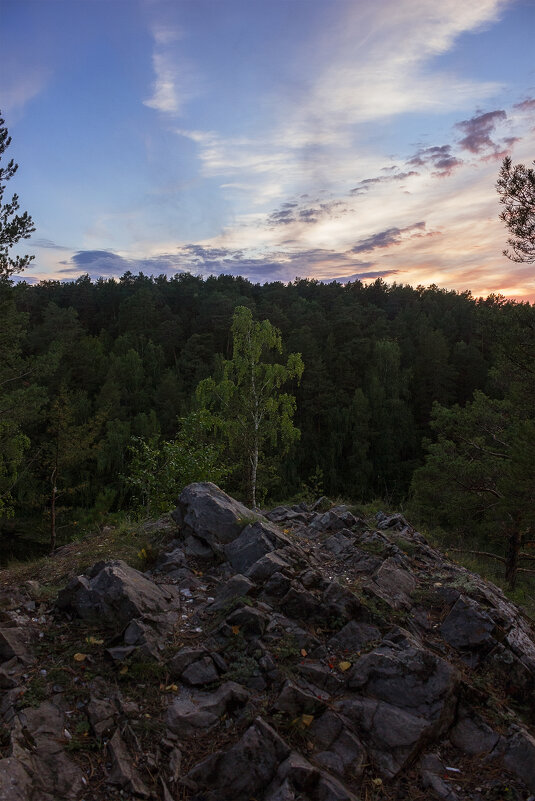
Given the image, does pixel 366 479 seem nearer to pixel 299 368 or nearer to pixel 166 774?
pixel 299 368

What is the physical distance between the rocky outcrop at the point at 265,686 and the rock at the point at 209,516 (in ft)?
1.30

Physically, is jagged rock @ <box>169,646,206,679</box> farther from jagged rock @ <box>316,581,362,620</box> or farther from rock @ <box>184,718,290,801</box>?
jagged rock @ <box>316,581,362,620</box>


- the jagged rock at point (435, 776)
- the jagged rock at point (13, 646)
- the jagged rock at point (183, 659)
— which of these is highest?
the jagged rock at point (13, 646)

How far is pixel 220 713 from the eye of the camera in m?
3.68

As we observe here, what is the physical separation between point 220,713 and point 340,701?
3.30 ft

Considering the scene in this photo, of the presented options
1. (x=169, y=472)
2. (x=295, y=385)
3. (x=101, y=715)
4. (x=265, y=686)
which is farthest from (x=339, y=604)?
(x=295, y=385)

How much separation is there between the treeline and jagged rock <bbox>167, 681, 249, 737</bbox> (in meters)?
16.0

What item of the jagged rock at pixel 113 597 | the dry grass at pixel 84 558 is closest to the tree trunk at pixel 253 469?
the dry grass at pixel 84 558

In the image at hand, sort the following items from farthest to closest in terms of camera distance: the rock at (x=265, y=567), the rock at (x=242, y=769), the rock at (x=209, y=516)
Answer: the rock at (x=209, y=516) < the rock at (x=265, y=567) < the rock at (x=242, y=769)

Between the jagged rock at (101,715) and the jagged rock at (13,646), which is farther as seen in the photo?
the jagged rock at (13,646)

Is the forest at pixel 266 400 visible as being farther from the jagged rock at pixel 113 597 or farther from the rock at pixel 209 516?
the jagged rock at pixel 113 597

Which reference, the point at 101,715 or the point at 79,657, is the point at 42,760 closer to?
the point at 101,715

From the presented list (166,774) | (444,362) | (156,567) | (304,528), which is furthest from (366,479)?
(166,774)

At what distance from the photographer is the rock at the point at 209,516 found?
20.2 feet
